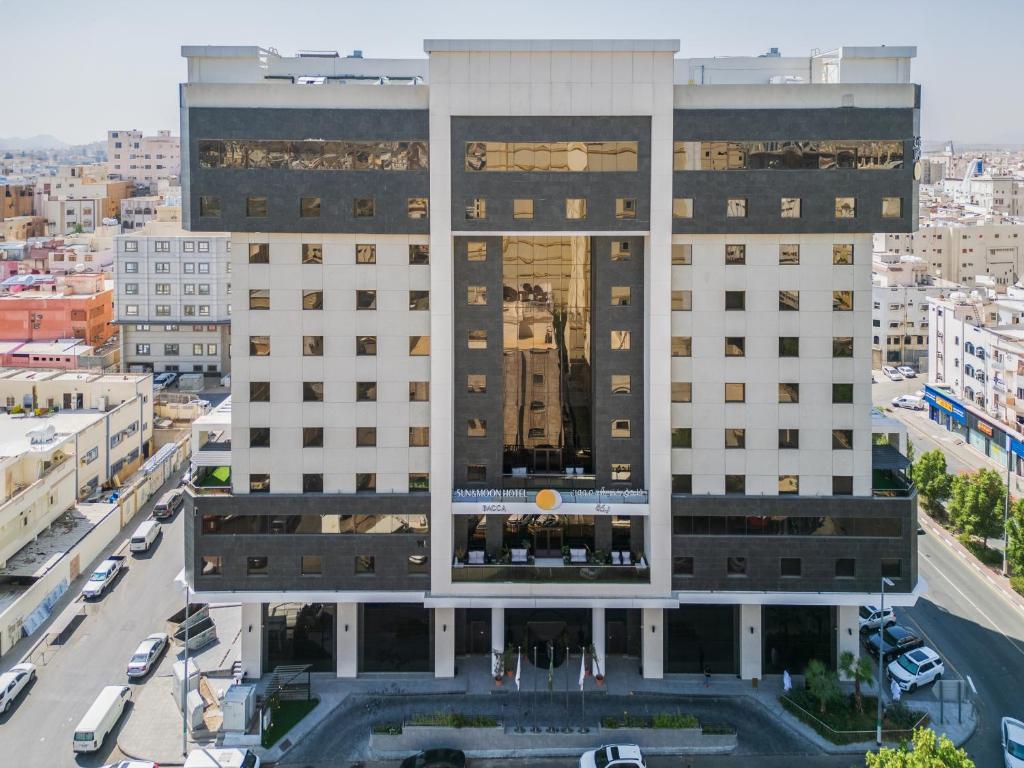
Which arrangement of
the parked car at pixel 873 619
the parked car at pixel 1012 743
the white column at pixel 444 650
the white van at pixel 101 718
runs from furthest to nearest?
the parked car at pixel 873 619
the white column at pixel 444 650
the white van at pixel 101 718
the parked car at pixel 1012 743

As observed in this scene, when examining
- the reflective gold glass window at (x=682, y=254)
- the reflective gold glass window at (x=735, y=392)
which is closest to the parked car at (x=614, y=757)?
the reflective gold glass window at (x=735, y=392)

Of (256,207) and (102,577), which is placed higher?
(256,207)

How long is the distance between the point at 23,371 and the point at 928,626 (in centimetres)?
7461

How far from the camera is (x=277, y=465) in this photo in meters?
43.8

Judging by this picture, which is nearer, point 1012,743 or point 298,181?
point 1012,743

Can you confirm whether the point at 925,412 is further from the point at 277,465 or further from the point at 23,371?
the point at 23,371

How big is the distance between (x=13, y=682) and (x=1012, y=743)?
151ft

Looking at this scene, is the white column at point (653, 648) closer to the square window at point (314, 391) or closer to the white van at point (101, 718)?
the square window at point (314, 391)

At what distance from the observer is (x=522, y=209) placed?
4256cm

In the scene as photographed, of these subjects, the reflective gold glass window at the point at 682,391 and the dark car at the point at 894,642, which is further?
the dark car at the point at 894,642

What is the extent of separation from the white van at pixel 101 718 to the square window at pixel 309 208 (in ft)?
79.8

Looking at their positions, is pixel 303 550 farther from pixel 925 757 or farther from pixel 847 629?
pixel 925 757

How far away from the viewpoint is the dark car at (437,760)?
38031mm

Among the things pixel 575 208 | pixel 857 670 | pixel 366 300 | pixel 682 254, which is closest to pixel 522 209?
pixel 575 208
